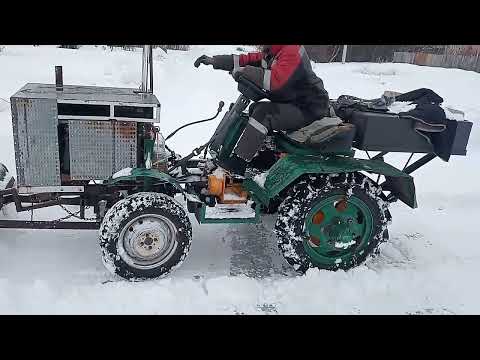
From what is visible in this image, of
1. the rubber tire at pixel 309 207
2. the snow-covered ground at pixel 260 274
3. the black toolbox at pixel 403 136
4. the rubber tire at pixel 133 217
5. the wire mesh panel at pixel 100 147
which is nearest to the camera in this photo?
the snow-covered ground at pixel 260 274

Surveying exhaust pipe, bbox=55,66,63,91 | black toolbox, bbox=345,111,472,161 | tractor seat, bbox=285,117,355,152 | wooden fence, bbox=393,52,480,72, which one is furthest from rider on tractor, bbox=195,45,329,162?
wooden fence, bbox=393,52,480,72

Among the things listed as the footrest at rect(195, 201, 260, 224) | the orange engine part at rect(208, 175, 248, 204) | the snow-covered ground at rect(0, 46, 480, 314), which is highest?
the orange engine part at rect(208, 175, 248, 204)

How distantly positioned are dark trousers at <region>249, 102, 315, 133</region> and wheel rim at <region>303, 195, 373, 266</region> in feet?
2.45

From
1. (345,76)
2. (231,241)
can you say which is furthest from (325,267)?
(345,76)

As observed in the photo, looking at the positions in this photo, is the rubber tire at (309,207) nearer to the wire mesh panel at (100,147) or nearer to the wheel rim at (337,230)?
the wheel rim at (337,230)

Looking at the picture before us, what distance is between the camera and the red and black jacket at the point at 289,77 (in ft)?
12.2

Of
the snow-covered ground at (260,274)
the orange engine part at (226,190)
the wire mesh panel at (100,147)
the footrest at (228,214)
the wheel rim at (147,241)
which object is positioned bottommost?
the snow-covered ground at (260,274)

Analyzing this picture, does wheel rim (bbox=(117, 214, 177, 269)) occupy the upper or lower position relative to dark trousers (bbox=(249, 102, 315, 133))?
lower

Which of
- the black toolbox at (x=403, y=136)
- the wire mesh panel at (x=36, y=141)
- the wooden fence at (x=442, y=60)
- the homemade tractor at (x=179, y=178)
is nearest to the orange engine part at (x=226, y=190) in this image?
the homemade tractor at (x=179, y=178)

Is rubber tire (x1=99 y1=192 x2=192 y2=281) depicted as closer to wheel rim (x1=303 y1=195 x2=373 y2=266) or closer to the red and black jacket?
wheel rim (x1=303 y1=195 x2=373 y2=266)

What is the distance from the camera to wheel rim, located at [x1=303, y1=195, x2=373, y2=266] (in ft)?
12.8

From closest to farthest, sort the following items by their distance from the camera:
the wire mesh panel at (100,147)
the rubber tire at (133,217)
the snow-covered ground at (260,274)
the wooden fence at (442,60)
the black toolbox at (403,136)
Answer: the snow-covered ground at (260,274) < the rubber tire at (133,217) < the wire mesh panel at (100,147) < the black toolbox at (403,136) < the wooden fence at (442,60)

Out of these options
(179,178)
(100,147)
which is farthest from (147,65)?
(179,178)

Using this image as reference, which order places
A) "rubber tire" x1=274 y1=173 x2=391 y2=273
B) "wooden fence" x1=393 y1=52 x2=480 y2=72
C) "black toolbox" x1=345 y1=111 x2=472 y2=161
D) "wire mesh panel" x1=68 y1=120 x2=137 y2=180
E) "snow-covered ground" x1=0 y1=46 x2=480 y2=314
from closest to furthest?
"snow-covered ground" x1=0 y1=46 x2=480 y2=314 → "wire mesh panel" x1=68 y1=120 x2=137 y2=180 → "rubber tire" x1=274 y1=173 x2=391 y2=273 → "black toolbox" x1=345 y1=111 x2=472 y2=161 → "wooden fence" x1=393 y1=52 x2=480 y2=72
